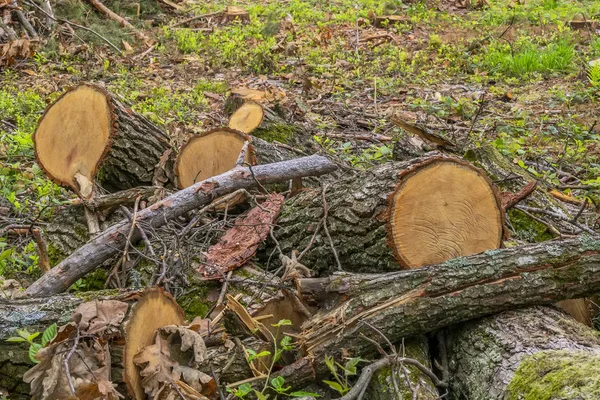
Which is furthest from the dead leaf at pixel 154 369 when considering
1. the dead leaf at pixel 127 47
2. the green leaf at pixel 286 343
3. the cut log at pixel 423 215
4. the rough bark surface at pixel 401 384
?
the dead leaf at pixel 127 47

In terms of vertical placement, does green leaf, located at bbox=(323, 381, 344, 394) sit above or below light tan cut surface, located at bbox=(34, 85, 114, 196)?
above

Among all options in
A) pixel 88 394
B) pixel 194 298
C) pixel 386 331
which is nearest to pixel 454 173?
pixel 386 331

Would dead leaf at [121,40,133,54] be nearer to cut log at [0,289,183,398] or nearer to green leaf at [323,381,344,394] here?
cut log at [0,289,183,398]

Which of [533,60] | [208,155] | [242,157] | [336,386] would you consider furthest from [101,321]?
[533,60]

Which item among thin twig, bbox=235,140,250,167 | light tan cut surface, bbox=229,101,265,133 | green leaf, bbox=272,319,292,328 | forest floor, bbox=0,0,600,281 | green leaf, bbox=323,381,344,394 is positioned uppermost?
green leaf, bbox=323,381,344,394

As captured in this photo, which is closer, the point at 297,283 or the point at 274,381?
the point at 274,381

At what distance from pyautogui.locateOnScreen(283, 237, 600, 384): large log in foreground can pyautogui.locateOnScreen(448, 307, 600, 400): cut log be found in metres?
0.08

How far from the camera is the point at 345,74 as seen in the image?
825 cm

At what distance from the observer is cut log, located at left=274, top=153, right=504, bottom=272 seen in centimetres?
296

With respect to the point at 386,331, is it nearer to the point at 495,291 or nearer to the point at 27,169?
the point at 495,291

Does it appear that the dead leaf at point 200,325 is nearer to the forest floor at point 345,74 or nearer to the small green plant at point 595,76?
the forest floor at point 345,74

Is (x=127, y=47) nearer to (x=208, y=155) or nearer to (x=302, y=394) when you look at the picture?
(x=208, y=155)

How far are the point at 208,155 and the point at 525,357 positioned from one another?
243 cm

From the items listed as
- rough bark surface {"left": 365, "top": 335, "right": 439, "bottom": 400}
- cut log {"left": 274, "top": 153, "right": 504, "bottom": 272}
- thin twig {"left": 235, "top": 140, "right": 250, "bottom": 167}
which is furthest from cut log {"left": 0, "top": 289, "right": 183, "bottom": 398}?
thin twig {"left": 235, "top": 140, "right": 250, "bottom": 167}
